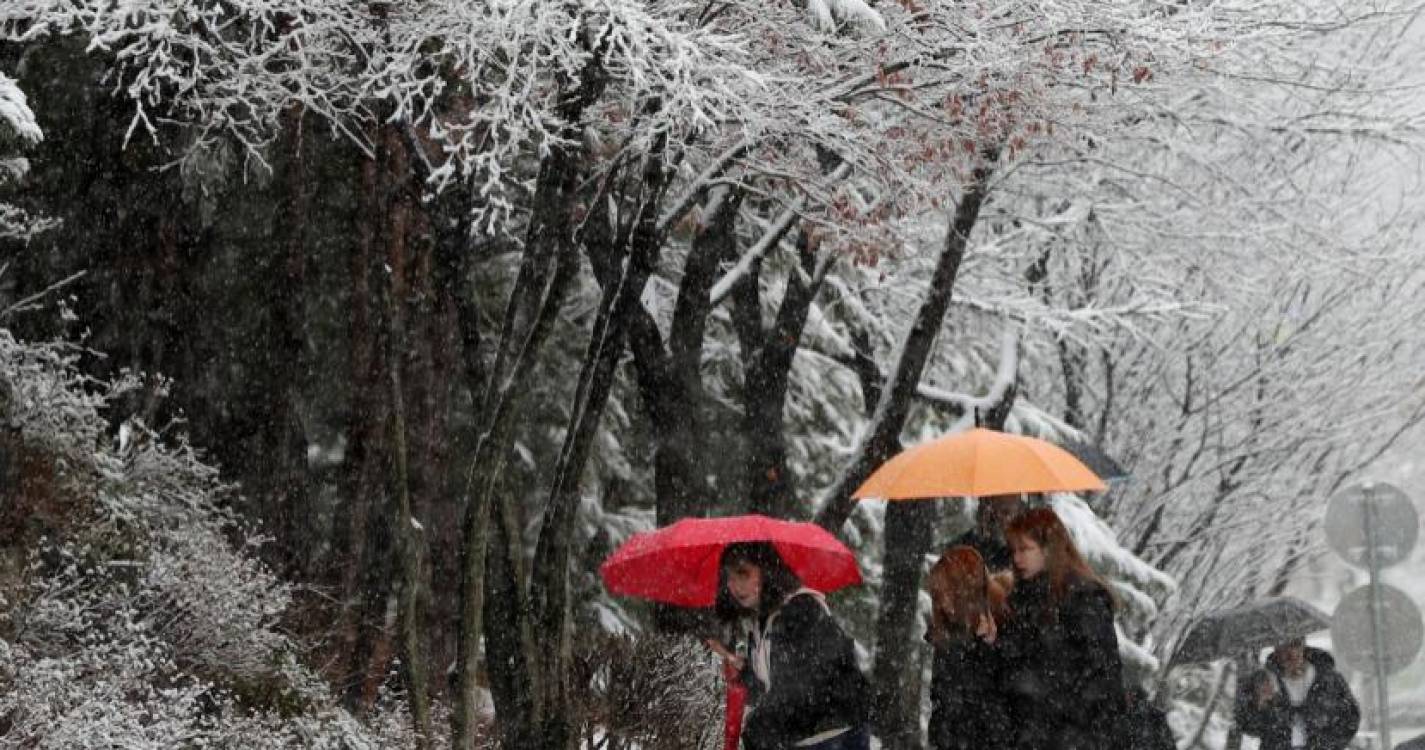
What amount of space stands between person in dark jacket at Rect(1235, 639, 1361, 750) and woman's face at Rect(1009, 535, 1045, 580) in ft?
11.1

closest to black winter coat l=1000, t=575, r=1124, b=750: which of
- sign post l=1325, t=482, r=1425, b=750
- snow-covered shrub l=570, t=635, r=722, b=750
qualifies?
sign post l=1325, t=482, r=1425, b=750

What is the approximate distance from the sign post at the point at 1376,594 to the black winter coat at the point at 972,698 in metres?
4.57

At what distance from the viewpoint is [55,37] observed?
11.4m

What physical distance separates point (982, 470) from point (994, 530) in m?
1.43

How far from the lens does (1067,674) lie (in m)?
5.99

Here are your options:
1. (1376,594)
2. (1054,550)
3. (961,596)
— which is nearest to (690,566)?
(961,596)

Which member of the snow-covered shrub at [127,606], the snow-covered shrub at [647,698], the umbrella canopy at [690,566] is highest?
the umbrella canopy at [690,566]

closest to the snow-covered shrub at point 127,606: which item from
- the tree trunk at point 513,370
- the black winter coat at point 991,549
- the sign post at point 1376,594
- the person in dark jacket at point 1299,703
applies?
the tree trunk at point 513,370

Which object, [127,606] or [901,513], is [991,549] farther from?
[901,513]

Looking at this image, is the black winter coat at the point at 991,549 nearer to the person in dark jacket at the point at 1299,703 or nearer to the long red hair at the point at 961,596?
the long red hair at the point at 961,596

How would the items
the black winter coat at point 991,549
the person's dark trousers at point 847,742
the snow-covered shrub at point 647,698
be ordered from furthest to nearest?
the snow-covered shrub at point 647,698, the black winter coat at point 991,549, the person's dark trousers at point 847,742

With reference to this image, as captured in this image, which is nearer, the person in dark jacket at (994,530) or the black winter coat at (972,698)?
the black winter coat at (972,698)

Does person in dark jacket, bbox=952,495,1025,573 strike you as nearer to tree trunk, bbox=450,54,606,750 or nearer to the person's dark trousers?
the person's dark trousers

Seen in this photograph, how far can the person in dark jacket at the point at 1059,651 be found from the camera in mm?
5965
